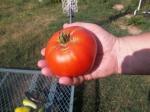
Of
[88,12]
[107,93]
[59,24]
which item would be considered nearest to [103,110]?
[107,93]

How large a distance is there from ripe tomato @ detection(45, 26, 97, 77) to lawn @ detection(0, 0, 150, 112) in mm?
2227

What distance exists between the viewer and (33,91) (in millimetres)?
3818

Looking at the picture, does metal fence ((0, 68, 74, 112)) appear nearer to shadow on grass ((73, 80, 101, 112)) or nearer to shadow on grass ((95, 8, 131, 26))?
shadow on grass ((73, 80, 101, 112))

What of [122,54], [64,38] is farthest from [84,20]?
[64,38]

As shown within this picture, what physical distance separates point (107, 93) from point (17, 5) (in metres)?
3.91

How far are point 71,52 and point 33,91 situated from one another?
1.91 meters

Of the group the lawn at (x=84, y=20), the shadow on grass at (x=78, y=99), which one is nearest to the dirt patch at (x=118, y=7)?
the lawn at (x=84, y=20)

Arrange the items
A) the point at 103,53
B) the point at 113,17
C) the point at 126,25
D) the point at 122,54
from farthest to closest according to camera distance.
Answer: the point at 113,17
the point at 126,25
the point at 122,54
the point at 103,53

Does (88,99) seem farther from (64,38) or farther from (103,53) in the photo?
(64,38)

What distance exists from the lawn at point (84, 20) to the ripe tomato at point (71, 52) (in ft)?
7.31

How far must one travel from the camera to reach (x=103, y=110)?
13.8 feet

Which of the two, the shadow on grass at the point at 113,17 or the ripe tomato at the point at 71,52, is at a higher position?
the ripe tomato at the point at 71,52

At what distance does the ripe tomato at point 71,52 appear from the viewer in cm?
201

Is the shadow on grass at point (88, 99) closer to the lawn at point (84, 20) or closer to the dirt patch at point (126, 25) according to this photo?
the lawn at point (84, 20)
